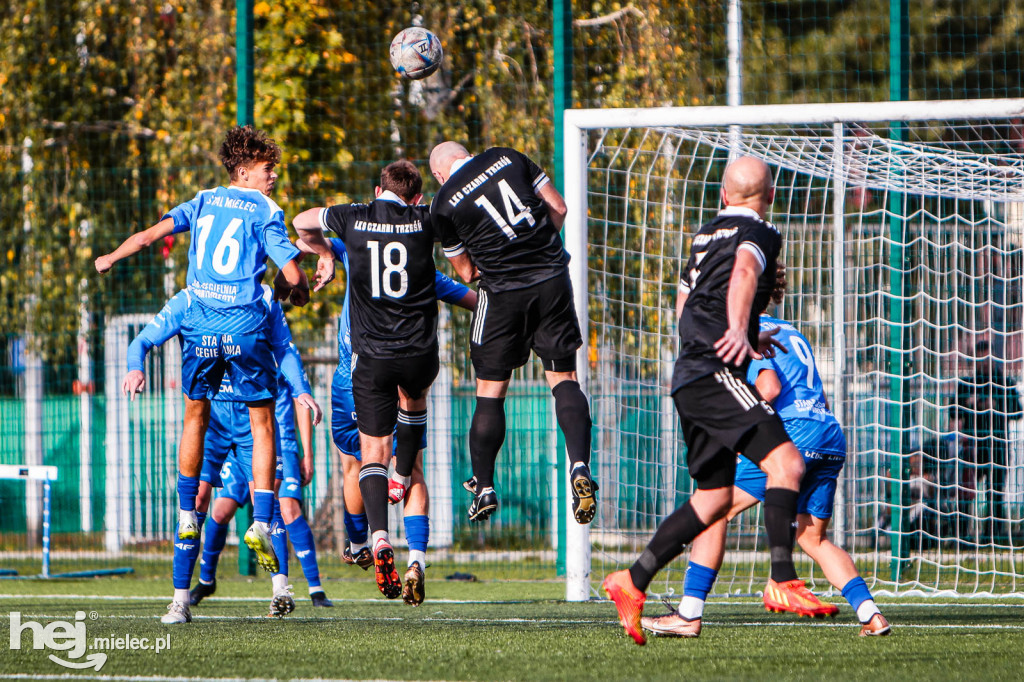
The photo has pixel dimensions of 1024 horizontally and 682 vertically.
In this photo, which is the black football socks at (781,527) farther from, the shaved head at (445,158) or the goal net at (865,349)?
the goal net at (865,349)

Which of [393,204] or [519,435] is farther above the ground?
[393,204]

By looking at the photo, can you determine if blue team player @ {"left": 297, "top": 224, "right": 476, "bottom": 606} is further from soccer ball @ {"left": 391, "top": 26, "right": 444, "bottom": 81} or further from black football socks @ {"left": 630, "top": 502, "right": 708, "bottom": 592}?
black football socks @ {"left": 630, "top": 502, "right": 708, "bottom": 592}

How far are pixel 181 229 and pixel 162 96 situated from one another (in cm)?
671

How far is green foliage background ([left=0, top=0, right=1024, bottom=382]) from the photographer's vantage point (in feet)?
40.3

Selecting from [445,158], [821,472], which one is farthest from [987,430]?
[445,158]

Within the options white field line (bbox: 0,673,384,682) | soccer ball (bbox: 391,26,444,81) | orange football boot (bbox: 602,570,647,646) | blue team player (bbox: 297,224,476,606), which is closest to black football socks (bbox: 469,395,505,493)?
blue team player (bbox: 297,224,476,606)

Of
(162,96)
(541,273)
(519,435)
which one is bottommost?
(519,435)

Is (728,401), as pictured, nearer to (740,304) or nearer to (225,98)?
(740,304)

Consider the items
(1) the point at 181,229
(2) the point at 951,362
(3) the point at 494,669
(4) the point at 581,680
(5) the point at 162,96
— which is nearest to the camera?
(4) the point at 581,680

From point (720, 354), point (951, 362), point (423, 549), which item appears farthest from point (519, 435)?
point (720, 354)

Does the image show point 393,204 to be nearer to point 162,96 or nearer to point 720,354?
point 720,354

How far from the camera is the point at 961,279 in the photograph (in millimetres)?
11008

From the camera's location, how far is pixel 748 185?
5.59m

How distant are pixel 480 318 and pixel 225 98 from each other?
7.63m
